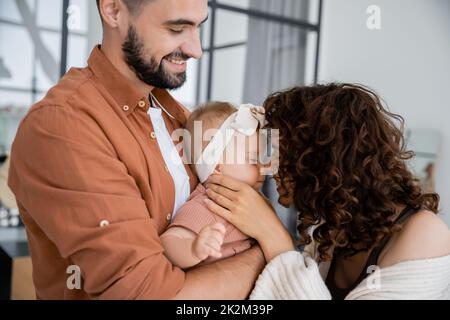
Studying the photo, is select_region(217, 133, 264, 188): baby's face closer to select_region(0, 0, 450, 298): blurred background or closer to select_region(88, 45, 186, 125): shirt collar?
select_region(88, 45, 186, 125): shirt collar

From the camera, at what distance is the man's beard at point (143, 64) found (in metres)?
1.03

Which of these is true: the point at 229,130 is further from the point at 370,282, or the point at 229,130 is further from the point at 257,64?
the point at 257,64

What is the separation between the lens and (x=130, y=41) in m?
1.04

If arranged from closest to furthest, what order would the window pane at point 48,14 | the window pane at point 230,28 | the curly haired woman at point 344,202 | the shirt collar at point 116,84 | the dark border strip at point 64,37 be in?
the curly haired woman at point 344,202
the shirt collar at point 116,84
the dark border strip at point 64,37
the window pane at point 48,14
the window pane at point 230,28

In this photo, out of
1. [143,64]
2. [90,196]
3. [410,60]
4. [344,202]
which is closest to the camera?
[90,196]

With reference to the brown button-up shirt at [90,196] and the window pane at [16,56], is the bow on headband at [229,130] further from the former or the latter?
the window pane at [16,56]

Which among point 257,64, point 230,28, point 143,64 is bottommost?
point 143,64

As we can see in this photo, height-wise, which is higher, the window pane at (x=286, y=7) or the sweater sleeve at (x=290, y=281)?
the window pane at (x=286, y=7)

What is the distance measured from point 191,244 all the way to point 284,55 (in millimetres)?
3182

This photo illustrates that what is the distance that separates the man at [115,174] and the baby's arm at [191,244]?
35 mm

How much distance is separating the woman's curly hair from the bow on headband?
2.2 inches

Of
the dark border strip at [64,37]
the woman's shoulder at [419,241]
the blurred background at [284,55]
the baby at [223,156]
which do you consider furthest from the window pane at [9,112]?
the woman's shoulder at [419,241]

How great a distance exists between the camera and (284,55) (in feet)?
→ 12.3

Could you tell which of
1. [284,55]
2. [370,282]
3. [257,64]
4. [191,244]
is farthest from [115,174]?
[284,55]
